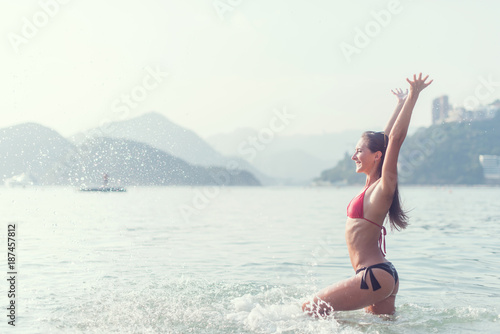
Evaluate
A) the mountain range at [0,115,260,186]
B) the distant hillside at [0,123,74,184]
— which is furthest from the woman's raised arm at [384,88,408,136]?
the distant hillside at [0,123,74,184]

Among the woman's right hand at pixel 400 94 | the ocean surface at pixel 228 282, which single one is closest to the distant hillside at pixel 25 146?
the ocean surface at pixel 228 282

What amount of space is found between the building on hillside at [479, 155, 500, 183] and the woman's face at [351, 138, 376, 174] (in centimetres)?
15375

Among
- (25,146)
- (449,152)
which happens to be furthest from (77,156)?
(449,152)

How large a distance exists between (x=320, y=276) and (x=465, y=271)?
3.34 m

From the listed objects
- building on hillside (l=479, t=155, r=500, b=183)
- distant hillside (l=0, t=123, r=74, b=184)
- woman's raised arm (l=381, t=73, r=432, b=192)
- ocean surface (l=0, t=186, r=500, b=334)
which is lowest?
building on hillside (l=479, t=155, r=500, b=183)

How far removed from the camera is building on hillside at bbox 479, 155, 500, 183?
497 ft

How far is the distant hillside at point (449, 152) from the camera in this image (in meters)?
126

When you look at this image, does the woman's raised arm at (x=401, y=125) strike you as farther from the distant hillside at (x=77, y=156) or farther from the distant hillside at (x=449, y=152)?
the distant hillside at (x=449, y=152)

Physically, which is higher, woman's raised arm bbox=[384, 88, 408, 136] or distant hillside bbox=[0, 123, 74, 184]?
woman's raised arm bbox=[384, 88, 408, 136]

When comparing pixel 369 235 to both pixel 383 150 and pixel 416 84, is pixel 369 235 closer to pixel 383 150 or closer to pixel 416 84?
pixel 383 150

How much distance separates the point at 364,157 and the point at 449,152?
156296 mm

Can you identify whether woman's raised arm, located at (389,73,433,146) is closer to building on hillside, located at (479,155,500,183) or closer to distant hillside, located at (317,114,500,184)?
distant hillside, located at (317,114,500,184)

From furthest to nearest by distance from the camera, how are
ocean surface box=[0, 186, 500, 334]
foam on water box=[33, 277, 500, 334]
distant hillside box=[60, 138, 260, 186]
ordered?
distant hillside box=[60, 138, 260, 186] → ocean surface box=[0, 186, 500, 334] → foam on water box=[33, 277, 500, 334]

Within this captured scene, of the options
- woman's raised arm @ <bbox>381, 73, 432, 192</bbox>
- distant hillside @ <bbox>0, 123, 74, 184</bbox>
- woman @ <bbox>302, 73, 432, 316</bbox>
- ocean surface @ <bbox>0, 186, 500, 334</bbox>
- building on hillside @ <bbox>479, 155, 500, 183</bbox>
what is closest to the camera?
woman's raised arm @ <bbox>381, 73, 432, 192</bbox>
